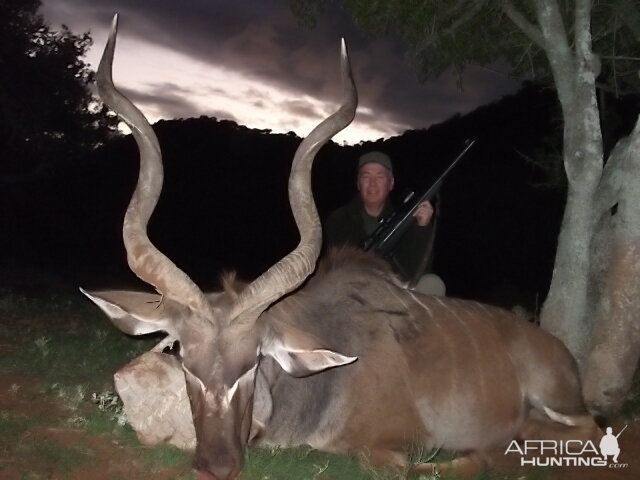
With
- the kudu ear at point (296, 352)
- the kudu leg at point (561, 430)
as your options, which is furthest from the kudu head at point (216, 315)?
the kudu leg at point (561, 430)

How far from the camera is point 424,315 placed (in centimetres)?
467

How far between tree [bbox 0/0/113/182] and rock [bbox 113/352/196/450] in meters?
13.7

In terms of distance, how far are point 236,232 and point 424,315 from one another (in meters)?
34.6

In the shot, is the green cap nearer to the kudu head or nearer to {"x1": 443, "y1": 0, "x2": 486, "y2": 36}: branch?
{"x1": 443, "y1": 0, "x2": 486, "y2": 36}: branch

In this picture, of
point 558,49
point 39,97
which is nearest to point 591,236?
point 558,49

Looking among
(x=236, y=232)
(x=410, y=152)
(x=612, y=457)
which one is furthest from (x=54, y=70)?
(x=410, y=152)

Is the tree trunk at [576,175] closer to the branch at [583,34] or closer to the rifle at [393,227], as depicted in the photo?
the branch at [583,34]

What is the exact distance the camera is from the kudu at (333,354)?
3.53m

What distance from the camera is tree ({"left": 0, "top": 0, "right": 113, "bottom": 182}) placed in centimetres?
1609

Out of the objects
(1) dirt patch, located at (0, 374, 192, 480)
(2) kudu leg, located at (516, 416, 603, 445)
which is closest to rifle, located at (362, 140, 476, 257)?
(2) kudu leg, located at (516, 416, 603, 445)

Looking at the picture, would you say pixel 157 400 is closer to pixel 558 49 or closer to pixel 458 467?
pixel 458 467

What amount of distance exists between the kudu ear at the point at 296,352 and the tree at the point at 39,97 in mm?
14322

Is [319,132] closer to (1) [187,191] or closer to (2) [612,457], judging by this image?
(2) [612,457]

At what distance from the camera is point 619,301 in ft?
17.2
